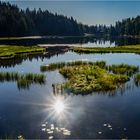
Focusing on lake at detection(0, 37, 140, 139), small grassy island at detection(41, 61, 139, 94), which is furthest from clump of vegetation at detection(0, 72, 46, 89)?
small grassy island at detection(41, 61, 139, 94)

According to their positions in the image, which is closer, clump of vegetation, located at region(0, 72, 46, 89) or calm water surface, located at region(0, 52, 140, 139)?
calm water surface, located at region(0, 52, 140, 139)

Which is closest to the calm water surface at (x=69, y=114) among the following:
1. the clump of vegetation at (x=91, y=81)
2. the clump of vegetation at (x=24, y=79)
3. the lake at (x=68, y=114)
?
the lake at (x=68, y=114)

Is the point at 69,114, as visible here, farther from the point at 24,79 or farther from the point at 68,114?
the point at 24,79

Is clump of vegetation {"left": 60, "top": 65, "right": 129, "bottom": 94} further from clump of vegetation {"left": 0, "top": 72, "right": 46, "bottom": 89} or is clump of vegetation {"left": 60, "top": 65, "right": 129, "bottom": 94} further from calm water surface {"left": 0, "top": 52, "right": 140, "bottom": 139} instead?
clump of vegetation {"left": 0, "top": 72, "right": 46, "bottom": 89}

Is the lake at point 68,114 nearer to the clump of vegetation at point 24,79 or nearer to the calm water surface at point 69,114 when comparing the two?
the calm water surface at point 69,114

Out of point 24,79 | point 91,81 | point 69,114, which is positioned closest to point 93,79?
point 91,81

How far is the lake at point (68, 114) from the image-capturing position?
24625 mm

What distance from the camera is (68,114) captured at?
29672 millimetres

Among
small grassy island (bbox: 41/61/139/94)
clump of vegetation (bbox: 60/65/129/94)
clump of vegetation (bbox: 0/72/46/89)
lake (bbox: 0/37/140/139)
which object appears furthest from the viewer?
clump of vegetation (bbox: 0/72/46/89)

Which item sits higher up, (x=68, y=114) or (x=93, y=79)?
(x=93, y=79)

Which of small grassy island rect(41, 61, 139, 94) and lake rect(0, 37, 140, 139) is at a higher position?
small grassy island rect(41, 61, 139, 94)

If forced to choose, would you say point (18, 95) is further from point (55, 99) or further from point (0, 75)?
point (0, 75)

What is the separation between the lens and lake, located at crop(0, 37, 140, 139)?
24.6m

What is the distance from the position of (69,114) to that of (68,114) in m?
0.09
